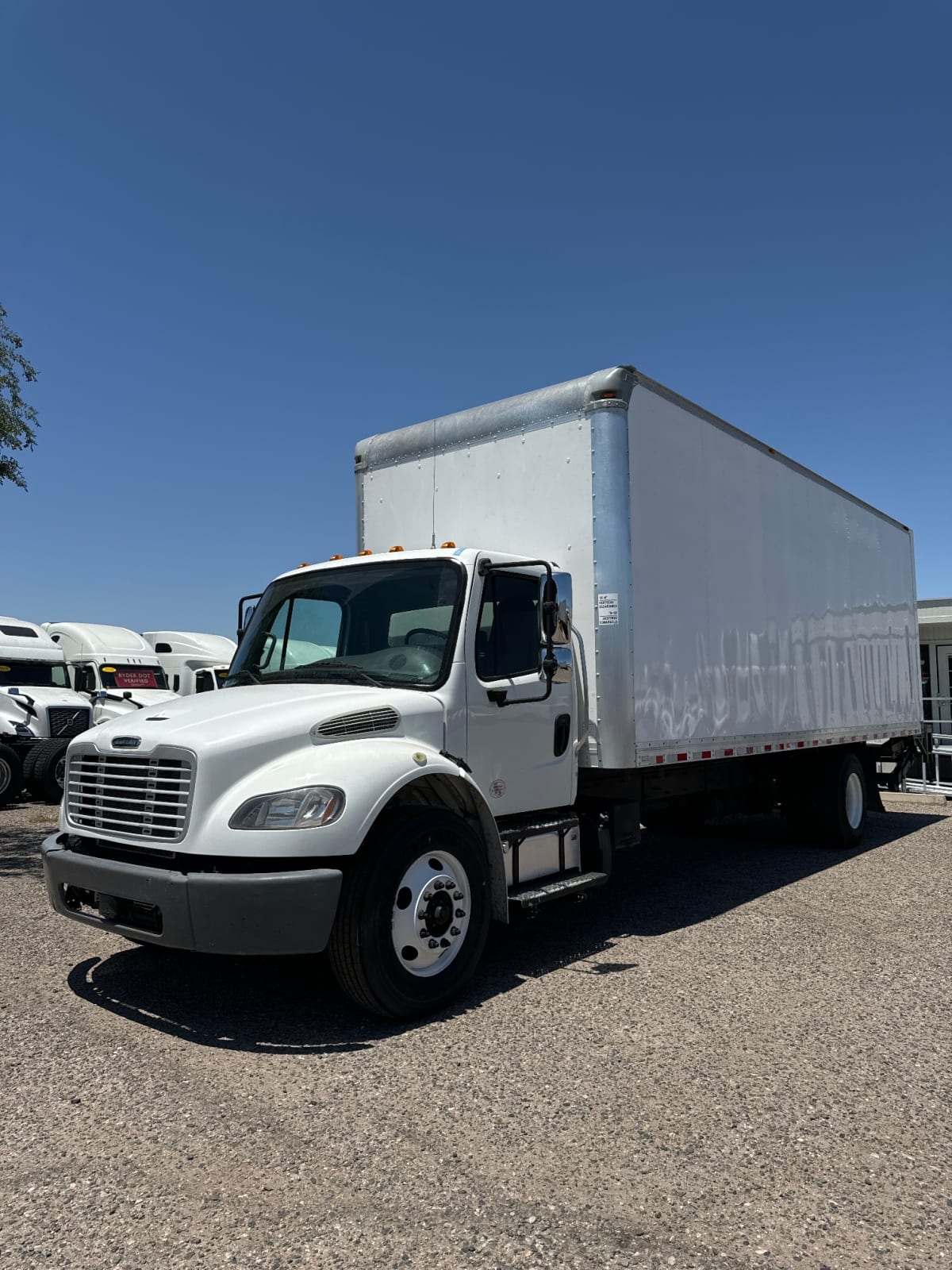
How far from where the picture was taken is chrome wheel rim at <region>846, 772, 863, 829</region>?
10156 millimetres

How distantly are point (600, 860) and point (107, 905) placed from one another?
10.2 feet

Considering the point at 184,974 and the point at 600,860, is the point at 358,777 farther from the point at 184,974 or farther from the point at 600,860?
the point at 600,860

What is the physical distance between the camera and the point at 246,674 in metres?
5.82

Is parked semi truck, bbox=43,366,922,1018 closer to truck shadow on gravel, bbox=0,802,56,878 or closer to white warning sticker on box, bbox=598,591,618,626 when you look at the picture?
white warning sticker on box, bbox=598,591,618,626

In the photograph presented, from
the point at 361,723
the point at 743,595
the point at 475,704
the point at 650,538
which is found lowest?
the point at 361,723

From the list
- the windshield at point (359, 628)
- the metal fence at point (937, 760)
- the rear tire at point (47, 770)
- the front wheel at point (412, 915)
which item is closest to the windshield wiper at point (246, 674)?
the windshield at point (359, 628)

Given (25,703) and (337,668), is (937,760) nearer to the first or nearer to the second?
(337,668)

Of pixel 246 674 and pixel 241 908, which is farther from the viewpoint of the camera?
pixel 246 674

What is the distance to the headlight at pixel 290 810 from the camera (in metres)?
4.22

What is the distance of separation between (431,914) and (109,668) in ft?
45.7

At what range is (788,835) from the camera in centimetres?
1042

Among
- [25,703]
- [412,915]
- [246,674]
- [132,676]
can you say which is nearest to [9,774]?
[25,703]

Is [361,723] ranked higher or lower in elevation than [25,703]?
lower

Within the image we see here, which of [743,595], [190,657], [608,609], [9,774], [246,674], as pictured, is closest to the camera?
[246,674]
